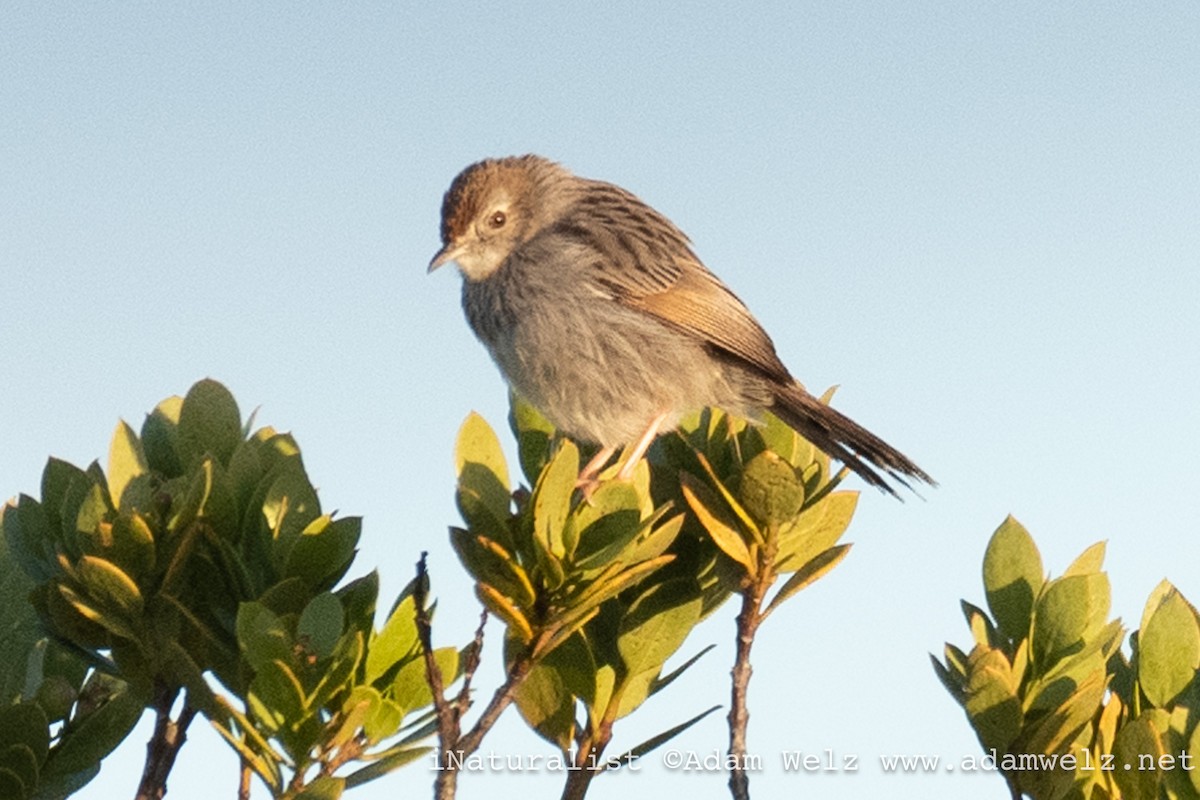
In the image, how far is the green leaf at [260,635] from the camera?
8.32 feet

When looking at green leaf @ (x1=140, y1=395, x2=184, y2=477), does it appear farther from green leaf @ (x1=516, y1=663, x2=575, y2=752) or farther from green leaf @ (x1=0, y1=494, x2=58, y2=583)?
green leaf @ (x1=516, y1=663, x2=575, y2=752)

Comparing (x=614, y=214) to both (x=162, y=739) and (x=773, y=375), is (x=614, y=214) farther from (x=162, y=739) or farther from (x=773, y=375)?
(x=162, y=739)

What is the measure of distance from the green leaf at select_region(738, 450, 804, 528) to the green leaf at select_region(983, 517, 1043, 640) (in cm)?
46

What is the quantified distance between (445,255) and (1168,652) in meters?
4.57

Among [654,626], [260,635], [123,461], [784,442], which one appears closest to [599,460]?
[784,442]

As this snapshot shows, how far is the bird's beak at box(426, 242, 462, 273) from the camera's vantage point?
675 cm

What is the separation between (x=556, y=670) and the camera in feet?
9.98

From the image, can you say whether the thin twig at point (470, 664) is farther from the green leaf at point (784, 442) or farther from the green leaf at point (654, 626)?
the green leaf at point (784, 442)

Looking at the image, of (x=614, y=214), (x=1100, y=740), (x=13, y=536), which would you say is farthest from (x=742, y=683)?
(x=614, y=214)

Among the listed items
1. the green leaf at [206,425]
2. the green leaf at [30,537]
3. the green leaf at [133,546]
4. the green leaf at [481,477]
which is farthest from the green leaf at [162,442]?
the green leaf at [481,477]

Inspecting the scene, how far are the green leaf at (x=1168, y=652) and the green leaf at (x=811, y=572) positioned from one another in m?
0.67

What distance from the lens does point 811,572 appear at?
3.21 m

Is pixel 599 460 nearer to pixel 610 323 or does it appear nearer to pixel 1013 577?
pixel 610 323

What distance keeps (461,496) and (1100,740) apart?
4.58 ft
